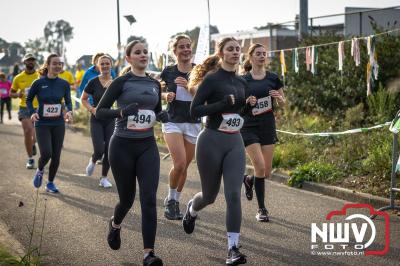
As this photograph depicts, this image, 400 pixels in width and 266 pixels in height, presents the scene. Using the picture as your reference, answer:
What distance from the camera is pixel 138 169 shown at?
648 cm

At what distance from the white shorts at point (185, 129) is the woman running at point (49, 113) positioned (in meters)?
2.17

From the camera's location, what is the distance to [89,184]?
37.3ft

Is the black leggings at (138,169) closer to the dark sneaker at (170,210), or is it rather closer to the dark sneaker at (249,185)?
the dark sneaker at (170,210)

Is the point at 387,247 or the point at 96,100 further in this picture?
the point at 96,100

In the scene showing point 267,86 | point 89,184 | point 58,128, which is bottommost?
point 89,184

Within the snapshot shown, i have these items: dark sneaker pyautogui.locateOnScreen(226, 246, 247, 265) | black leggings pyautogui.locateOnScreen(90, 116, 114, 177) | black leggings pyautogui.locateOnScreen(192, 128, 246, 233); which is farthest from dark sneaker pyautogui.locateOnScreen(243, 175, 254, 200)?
dark sneaker pyautogui.locateOnScreen(226, 246, 247, 265)

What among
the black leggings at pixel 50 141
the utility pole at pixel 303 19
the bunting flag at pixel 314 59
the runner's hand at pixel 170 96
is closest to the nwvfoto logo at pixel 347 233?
the runner's hand at pixel 170 96

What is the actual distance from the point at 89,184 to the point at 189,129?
136 inches

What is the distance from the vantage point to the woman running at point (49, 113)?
10156 mm

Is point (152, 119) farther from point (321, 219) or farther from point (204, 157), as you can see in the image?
point (321, 219)

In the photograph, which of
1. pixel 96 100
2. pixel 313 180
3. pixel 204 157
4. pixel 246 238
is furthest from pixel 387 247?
pixel 96 100

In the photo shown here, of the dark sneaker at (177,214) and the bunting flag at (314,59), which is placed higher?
the bunting flag at (314,59)

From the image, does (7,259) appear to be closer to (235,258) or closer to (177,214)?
(235,258)

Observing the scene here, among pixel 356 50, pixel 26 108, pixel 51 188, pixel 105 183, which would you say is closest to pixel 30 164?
pixel 26 108
